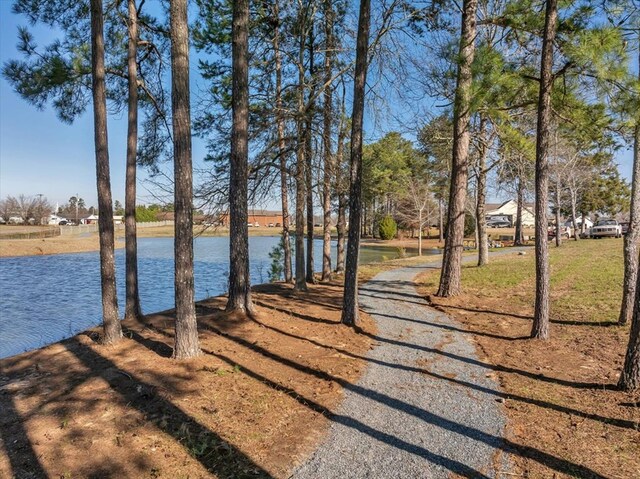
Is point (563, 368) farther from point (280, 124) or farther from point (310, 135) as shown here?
point (280, 124)

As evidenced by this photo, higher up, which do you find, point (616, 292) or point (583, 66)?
point (583, 66)

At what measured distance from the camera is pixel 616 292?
8.02m

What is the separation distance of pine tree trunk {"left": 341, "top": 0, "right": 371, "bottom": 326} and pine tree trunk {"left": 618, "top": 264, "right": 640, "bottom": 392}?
146 inches

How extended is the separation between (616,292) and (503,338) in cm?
377

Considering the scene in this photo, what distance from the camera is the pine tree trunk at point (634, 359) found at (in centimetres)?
386

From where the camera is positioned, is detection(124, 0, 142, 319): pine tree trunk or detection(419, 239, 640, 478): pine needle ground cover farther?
detection(124, 0, 142, 319): pine tree trunk

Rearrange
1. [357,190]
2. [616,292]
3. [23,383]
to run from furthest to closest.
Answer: [616,292]
[357,190]
[23,383]

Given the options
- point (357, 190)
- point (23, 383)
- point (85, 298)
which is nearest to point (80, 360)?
point (23, 383)

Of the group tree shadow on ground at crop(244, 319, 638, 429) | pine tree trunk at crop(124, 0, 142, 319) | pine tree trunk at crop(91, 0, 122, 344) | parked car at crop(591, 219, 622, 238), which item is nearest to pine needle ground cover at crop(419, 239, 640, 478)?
tree shadow on ground at crop(244, 319, 638, 429)

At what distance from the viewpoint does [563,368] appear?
471 cm

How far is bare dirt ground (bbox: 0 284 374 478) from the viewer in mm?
3025

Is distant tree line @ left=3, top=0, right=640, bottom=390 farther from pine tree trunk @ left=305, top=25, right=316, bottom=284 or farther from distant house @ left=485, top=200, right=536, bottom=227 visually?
distant house @ left=485, top=200, right=536, bottom=227

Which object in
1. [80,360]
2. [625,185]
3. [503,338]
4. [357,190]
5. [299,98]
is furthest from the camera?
[625,185]

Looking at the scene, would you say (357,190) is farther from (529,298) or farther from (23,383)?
(23,383)
